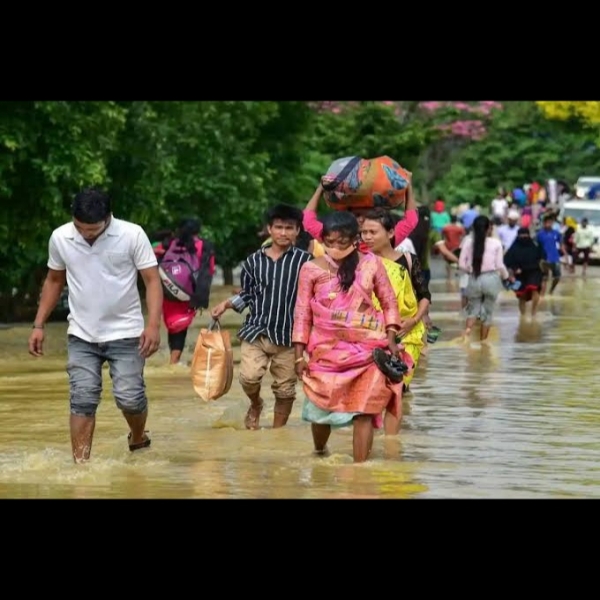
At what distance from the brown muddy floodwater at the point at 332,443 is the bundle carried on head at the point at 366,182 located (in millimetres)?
1612

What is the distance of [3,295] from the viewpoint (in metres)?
24.7

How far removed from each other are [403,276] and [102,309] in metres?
2.35

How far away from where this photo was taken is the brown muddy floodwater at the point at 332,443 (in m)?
10.7

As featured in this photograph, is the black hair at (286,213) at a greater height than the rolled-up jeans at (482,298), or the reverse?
the black hair at (286,213)

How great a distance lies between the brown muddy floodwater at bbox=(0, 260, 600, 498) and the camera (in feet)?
35.1

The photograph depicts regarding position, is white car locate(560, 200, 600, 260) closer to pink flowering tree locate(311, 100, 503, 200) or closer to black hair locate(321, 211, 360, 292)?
pink flowering tree locate(311, 100, 503, 200)

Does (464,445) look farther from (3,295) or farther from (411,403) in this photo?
(3,295)

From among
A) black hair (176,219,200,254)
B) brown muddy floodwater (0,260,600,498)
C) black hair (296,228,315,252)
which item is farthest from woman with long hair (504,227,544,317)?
black hair (296,228,315,252)

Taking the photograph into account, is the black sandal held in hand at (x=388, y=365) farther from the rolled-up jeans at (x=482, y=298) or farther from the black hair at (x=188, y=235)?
the rolled-up jeans at (x=482, y=298)

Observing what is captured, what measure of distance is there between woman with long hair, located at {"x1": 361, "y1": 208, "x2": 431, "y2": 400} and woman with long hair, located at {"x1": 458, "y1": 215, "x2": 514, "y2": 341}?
8620 mm

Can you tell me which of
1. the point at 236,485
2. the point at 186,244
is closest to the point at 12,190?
the point at 186,244

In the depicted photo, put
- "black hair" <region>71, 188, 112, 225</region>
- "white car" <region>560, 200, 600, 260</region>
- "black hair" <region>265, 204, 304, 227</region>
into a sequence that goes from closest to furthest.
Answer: "black hair" <region>71, 188, 112, 225</region> → "black hair" <region>265, 204, 304, 227</region> → "white car" <region>560, 200, 600, 260</region>

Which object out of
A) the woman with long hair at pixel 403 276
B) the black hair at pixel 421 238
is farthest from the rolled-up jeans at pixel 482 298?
the woman with long hair at pixel 403 276
